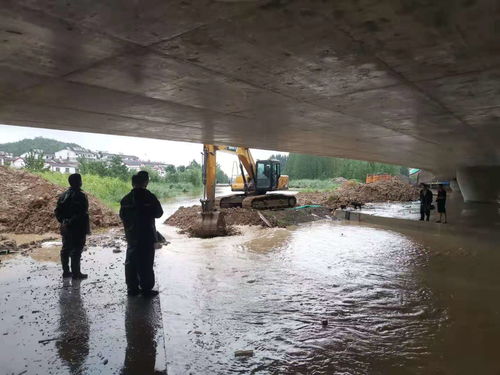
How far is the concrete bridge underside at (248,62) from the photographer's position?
2.70 meters

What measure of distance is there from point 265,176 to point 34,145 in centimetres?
10754

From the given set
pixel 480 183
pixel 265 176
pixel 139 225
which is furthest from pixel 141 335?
pixel 480 183

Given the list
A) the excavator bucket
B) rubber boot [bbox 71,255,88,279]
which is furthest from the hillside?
rubber boot [bbox 71,255,88,279]

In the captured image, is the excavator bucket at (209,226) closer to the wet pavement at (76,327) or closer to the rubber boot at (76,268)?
the wet pavement at (76,327)

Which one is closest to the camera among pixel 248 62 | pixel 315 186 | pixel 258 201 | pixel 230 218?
pixel 248 62

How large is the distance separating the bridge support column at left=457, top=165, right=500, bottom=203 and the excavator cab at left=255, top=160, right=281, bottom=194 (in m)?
12.5

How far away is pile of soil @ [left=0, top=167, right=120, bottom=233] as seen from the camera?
1207 centimetres

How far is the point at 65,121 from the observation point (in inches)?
266

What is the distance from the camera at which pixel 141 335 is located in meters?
4.28

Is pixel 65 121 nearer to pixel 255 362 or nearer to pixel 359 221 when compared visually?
pixel 255 362

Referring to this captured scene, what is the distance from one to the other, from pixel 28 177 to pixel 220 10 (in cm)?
1550

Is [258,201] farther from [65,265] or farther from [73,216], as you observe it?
[73,216]

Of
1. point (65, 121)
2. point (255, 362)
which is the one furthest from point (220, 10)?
point (65, 121)

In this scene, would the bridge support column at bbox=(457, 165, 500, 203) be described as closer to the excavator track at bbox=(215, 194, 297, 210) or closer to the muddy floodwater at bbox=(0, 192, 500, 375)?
the excavator track at bbox=(215, 194, 297, 210)
